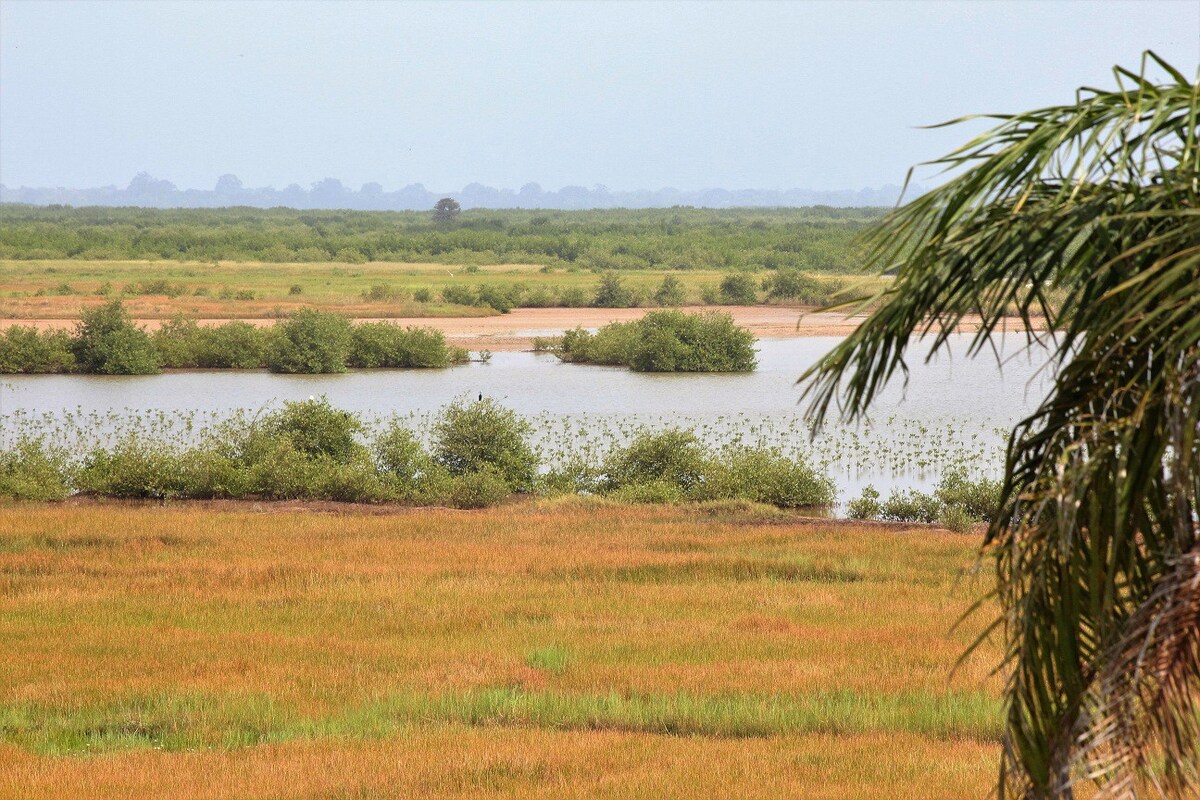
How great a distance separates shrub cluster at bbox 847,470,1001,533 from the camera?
23.5 meters

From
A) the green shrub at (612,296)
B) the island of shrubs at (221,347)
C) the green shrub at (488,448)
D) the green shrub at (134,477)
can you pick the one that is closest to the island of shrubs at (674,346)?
the island of shrubs at (221,347)

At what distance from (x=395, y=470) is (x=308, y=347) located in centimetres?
2402

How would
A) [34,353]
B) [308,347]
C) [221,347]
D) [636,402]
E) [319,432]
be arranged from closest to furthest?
[319,432], [636,402], [34,353], [308,347], [221,347]

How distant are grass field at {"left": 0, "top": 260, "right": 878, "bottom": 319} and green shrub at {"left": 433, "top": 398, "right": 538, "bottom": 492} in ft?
116

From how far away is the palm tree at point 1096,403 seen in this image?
4.05 meters

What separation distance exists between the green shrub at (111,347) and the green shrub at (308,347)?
4247mm

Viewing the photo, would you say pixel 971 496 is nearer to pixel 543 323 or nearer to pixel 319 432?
pixel 319 432

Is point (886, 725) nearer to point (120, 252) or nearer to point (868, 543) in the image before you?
point (868, 543)

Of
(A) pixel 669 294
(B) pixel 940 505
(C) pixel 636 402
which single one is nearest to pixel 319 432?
(B) pixel 940 505

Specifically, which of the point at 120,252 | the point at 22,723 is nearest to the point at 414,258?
the point at 120,252

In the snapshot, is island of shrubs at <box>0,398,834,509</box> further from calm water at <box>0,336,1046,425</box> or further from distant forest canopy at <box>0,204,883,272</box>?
distant forest canopy at <box>0,204,883,272</box>

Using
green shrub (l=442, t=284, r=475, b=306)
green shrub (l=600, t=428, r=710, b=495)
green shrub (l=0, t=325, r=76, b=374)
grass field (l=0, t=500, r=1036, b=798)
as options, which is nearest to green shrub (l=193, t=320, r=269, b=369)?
green shrub (l=0, t=325, r=76, b=374)

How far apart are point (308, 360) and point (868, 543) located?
3349cm

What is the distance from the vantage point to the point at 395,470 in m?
27.7
